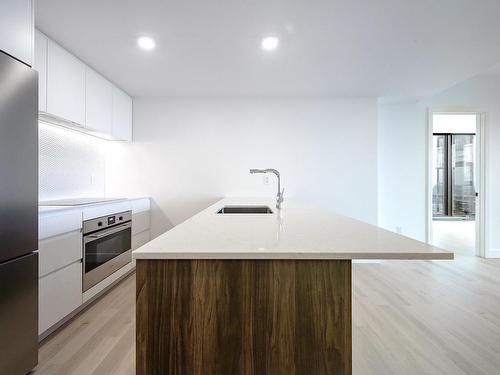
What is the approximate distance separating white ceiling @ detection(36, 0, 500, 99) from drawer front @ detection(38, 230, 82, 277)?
5.17ft

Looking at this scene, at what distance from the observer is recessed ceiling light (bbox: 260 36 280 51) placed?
7.64 ft

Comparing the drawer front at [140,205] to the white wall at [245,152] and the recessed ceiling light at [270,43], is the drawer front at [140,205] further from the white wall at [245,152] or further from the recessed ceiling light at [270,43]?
the recessed ceiling light at [270,43]

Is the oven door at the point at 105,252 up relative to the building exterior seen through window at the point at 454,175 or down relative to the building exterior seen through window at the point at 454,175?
down

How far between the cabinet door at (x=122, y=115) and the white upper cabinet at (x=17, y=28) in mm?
1880

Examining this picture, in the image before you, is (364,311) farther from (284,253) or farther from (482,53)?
(482,53)

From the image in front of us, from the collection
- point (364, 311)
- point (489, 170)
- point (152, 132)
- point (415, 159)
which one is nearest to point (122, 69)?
point (152, 132)

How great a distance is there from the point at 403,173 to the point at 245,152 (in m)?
2.33

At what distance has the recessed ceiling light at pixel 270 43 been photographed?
7.64 feet

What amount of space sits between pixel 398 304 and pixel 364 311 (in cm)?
39

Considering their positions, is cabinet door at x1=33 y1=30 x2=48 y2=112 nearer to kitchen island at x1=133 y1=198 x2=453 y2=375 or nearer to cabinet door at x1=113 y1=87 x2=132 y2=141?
cabinet door at x1=113 y1=87 x2=132 y2=141

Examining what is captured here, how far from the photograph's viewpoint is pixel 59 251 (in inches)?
83.7

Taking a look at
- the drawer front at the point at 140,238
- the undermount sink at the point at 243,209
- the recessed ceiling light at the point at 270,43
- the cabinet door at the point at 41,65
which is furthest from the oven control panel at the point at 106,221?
the recessed ceiling light at the point at 270,43

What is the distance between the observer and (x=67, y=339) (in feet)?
6.77

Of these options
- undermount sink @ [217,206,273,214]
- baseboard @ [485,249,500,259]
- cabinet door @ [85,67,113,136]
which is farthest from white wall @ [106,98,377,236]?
baseboard @ [485,249,500,259]
